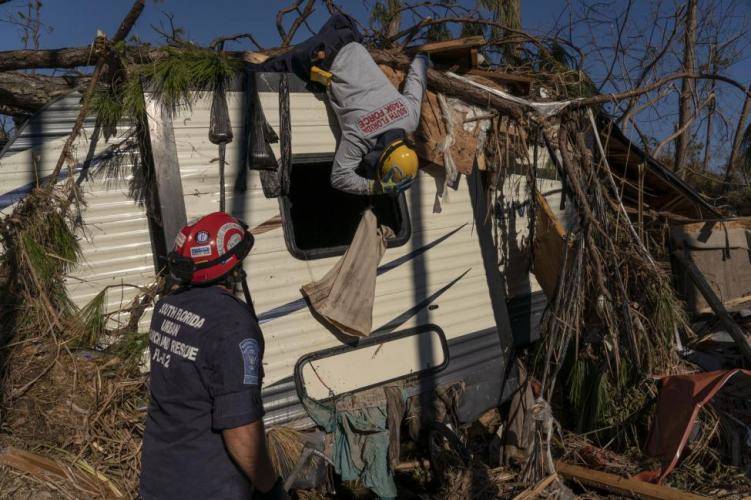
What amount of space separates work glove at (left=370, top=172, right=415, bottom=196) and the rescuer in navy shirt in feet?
5.50

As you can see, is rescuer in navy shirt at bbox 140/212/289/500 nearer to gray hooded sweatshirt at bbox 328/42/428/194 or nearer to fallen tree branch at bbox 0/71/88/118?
gray hooded sweatshirt at bbox 328/42/428/194

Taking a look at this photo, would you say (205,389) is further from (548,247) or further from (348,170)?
(548,247)

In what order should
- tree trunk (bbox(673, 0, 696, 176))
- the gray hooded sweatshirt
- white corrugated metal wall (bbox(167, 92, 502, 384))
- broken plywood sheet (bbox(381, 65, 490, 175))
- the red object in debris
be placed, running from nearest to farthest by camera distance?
white corrugated metal wall (bbox(167, 92, 502, 384)) → the gray hooded sweatshirt → the red object in debris → broken plywood sheet (bbox(381, 65, 490, 175)) → tree trunk (bbox(673, 0, 696, 176))

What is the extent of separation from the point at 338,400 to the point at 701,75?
4.07m

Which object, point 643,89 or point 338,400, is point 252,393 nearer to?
point 338,400

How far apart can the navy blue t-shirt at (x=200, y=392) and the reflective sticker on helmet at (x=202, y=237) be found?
22 cm

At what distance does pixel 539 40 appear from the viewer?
5750mm

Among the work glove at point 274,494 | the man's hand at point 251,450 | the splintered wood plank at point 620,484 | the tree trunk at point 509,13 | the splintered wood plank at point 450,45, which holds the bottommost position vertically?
the splintered wood plank at point 620,484

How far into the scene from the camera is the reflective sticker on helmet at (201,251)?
277 centimetres

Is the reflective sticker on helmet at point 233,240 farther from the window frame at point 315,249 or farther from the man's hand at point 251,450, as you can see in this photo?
the window frame at point 315,249

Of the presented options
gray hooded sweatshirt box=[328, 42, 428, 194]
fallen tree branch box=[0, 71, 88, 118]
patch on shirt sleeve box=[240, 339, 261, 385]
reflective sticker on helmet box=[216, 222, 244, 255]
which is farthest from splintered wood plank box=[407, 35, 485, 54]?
patch on shirt sleeve box=[240, 339, 261, 385]

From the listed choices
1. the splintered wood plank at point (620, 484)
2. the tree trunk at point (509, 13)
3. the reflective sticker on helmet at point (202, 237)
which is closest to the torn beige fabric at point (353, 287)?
the reflective sticker on helmet at point (202, 237)

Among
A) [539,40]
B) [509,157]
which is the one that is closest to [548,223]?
[509,157]

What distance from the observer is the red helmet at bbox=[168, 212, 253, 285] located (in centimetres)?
276
